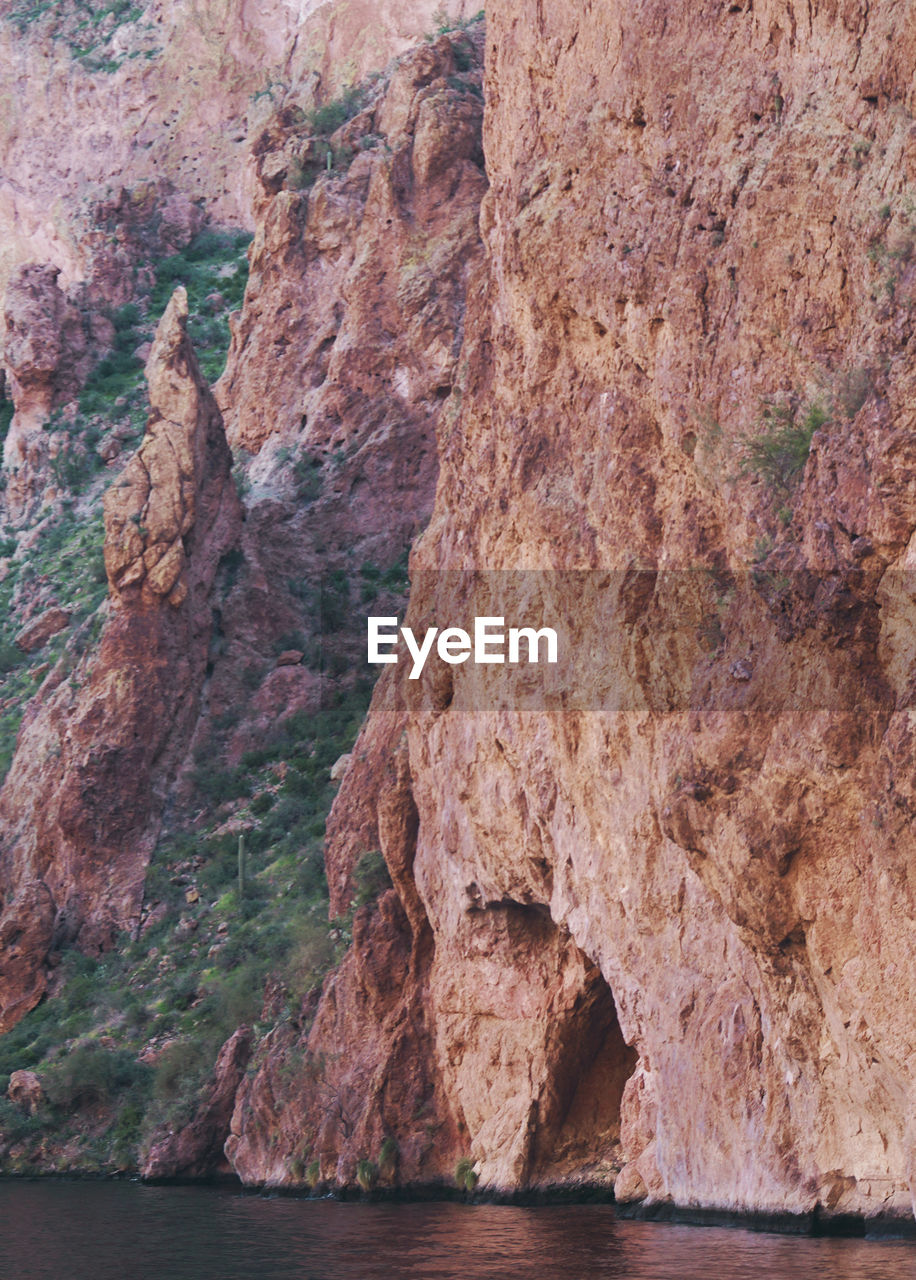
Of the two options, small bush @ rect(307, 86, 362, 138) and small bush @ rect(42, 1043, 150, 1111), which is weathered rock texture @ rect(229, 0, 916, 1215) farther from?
small bush @ rect(307, 86, 362, 138)

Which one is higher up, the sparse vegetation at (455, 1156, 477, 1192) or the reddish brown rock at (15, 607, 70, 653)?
the reddish brown rock at (15, 607, 70, 653)

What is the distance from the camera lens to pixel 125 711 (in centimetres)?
5712

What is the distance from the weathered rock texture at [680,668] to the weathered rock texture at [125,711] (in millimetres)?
15338

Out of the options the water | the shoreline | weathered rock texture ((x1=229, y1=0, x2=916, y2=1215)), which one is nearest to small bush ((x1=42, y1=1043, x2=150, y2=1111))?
the shoreline

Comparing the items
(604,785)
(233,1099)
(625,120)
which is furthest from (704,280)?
(233,1099)

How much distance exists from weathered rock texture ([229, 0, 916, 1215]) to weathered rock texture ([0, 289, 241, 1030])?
1534 cm

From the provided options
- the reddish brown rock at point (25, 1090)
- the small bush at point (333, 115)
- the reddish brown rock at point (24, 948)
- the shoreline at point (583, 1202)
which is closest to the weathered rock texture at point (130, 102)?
the small bush at point (333, 115)

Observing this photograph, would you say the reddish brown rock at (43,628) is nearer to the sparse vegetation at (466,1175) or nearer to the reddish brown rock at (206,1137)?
the reddish brown rock at (206,1137)

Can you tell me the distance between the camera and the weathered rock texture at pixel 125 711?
2196 inches

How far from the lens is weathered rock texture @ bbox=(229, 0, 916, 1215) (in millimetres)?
19875

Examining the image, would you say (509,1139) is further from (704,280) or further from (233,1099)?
(704,280)

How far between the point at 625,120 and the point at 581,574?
7640 millimetres

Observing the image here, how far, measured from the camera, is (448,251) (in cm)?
6112

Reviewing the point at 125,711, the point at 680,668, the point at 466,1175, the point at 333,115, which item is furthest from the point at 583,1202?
the point at 333,115
